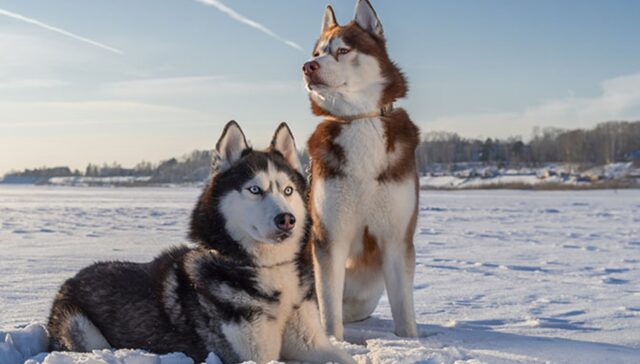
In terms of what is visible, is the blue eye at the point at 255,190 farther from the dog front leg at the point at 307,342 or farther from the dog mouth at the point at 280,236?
the dog front leg at the point at 307,342

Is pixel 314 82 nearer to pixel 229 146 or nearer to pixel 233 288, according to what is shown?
pixel 229 146

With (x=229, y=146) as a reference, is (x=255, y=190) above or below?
below

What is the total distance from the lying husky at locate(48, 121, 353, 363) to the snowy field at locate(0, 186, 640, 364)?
247 millimetres

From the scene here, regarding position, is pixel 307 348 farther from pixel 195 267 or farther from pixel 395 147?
pixel 395 147

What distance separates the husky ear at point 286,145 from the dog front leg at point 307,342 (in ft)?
3.00

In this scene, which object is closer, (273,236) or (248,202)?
(273,236)

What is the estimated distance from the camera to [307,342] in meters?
3.45

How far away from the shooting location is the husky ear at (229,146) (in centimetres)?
367

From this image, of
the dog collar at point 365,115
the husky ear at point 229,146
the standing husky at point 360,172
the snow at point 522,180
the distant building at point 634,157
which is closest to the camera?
the husky ear at point 229,146

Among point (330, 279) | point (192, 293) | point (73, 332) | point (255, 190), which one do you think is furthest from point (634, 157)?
point (73, 332)

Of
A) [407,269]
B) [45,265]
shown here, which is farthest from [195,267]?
[45,265]

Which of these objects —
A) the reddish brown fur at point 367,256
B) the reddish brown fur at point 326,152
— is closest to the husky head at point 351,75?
the reddish brown fur at point 326,152

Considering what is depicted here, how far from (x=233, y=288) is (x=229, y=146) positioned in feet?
2.86

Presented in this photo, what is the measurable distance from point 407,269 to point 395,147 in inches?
32.6
